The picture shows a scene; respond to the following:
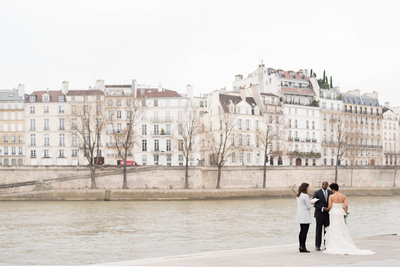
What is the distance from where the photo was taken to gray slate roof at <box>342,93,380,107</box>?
6781 cm

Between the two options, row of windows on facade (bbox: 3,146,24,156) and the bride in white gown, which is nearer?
the bride in white gown

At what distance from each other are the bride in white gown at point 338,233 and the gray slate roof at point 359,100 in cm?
5921

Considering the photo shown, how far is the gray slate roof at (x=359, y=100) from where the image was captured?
6781 centimetres

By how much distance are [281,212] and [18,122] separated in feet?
116

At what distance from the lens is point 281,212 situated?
97.6ft

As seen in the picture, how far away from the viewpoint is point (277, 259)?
9.10 meters

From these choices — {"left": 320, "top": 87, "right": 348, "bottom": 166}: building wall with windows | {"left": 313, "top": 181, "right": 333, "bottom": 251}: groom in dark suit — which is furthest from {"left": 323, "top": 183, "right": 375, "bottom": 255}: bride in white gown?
{"left": 320, "top": 87, "right": 348, "bottom": 166}: building wall with windows

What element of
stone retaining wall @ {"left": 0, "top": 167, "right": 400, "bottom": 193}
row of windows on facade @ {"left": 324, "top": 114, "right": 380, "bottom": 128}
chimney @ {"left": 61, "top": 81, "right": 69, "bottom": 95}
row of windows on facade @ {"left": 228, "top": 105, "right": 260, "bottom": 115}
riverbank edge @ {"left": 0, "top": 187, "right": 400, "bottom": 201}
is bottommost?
riverbank edge @ {"left": 0, "top": 187, "right": 400, "bottom": 201}

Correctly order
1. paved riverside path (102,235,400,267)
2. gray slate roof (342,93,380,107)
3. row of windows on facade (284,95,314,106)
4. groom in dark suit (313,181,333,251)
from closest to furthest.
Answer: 1. paved riverside path (102,235,400,267)
2. groom in dark suit (313,181,333,251)
3. row of windows on facade (284,95,314,106)
4. gray slate roof (342,93,380,107)

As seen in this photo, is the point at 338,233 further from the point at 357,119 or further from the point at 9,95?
the point at 357,119

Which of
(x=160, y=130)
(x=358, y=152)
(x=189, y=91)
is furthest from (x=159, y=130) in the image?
(x=358, y=152)

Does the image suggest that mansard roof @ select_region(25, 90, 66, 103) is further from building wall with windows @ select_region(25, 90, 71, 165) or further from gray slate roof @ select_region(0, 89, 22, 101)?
gray slate roof @ select_region(0, 89, 22, 101)

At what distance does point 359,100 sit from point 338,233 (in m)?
61.8

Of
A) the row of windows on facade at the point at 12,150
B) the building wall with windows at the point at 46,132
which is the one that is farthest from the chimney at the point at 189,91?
the row of windows on facade at the point at 12,150
